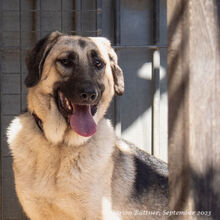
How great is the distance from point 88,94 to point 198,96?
1.45m

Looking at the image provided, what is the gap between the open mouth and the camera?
2.83 meters

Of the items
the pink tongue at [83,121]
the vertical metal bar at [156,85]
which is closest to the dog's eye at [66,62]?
the pink tongue at [83,121]

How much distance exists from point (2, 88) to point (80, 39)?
68.2 inches

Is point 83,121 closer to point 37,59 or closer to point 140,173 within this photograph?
point 37,59

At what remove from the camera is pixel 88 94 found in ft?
8.87

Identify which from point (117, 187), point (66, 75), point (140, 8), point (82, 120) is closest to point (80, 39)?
point (66, 75)

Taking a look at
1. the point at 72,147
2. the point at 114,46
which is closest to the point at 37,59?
the point at 72,147

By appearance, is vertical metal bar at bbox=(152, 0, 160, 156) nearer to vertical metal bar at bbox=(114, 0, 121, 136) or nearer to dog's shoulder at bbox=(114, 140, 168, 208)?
vertical metal bar at bbox=(114, 0, 121, 136)

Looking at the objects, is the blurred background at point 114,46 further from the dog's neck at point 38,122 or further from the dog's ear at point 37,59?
the dog's neck at point 38,122

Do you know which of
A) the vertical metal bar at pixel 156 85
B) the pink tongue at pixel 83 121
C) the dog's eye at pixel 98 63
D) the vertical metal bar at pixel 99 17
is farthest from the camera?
the vertical metal bar at pixel 156 85

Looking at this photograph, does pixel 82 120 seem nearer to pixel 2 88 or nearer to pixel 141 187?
pixel 141 187

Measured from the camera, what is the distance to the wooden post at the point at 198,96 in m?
1.31

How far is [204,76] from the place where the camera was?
133 cm

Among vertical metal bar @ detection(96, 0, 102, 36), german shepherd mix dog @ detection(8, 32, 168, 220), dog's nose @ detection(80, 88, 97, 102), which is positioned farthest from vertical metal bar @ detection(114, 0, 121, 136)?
dog's nose @ detection(80, 88, 97, 102)
